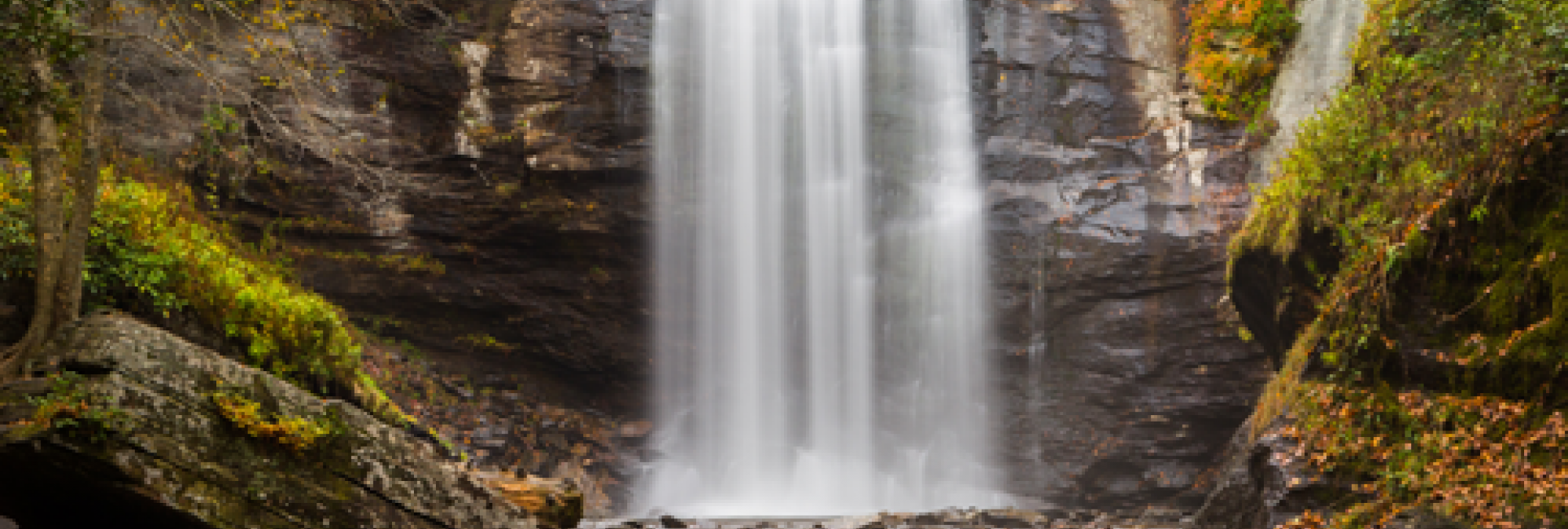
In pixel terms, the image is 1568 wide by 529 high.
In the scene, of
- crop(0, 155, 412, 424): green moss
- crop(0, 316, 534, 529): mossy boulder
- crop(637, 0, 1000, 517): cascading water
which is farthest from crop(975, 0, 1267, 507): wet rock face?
crop(0, 316, 534, 529): mossy boulder

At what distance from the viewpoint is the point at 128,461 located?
357 centimetres

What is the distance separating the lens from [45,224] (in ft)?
16.7

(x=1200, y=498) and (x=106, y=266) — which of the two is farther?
(x=1200, y=498)

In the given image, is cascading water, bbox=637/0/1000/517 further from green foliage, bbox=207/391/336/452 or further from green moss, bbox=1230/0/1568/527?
green foliage, bbox=207/391/336/452

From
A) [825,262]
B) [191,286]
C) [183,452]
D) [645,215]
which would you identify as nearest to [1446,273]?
[183,452]

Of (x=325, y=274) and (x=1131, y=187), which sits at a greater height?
(x=1131, y=187)

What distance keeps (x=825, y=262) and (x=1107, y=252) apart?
445cm

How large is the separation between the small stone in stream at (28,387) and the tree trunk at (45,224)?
125cm

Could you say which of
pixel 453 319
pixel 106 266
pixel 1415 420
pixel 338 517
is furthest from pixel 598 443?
pixel 1415 420

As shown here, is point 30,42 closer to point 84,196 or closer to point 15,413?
point 84,196

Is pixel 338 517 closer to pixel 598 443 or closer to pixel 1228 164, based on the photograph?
pixel 598 443

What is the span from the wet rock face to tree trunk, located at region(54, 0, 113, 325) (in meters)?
11.7

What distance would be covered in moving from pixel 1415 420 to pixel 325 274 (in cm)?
1332

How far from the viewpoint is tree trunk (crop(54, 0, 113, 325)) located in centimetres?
508
